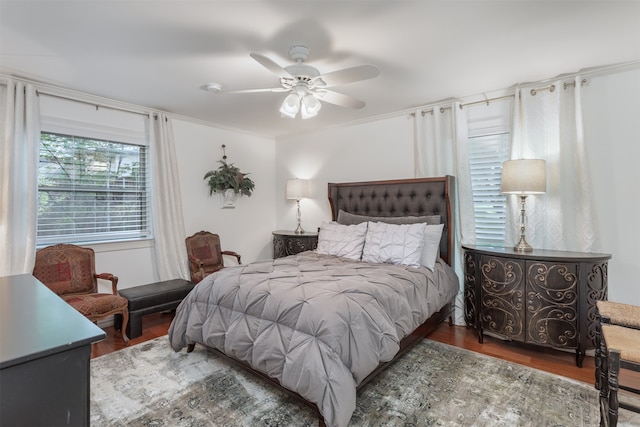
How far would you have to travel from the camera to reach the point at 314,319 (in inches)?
70.3

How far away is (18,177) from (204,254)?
6.47 ft

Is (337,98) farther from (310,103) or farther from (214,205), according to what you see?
(214,205)

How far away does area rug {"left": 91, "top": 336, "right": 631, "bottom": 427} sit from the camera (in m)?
1.87

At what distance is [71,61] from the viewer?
2.53 metres

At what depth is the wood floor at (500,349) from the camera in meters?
2.45

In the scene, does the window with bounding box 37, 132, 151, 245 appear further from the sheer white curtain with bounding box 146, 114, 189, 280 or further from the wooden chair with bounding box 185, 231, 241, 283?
the wooden chair with bounding box 185, 231, 241, 283

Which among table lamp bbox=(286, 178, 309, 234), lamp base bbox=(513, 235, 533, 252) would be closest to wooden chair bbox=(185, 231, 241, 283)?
table lamp bbox=(286, 178, 309, 234)

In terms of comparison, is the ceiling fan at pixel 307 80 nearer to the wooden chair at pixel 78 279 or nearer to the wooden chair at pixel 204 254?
the wooden chair at pixel 78 279

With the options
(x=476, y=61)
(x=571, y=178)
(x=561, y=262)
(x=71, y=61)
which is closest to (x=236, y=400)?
(x=561, y=262)

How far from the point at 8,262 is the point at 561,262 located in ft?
15.2

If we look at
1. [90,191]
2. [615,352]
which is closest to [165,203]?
[90,191]

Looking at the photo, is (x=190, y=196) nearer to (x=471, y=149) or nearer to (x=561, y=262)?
(x=471, y=149)

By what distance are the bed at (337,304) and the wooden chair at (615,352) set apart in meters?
1.04

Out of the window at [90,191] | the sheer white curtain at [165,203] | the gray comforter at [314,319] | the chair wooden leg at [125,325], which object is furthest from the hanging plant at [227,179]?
the gray comforter at [314,319]
